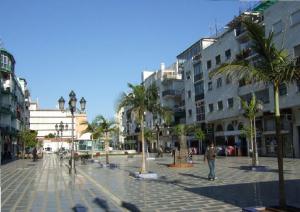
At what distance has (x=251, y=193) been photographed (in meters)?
14.4

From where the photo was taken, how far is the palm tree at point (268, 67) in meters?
10.1

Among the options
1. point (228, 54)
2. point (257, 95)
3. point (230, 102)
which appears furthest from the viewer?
point (228, 54)

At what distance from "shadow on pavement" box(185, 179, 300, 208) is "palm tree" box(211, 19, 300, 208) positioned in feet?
8.33

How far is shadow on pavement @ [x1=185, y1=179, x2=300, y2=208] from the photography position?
40.3 feet

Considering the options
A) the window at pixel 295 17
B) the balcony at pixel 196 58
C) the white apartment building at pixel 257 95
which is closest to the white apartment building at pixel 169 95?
the balcony at pixel 196 58

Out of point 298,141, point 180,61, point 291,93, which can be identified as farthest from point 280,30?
point 180,61

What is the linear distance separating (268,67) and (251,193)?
18.1ft

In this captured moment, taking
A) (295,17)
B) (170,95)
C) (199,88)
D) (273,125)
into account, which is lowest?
(273,125)

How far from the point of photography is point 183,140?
36.6 m

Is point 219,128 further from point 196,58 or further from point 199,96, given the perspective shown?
point 196,58

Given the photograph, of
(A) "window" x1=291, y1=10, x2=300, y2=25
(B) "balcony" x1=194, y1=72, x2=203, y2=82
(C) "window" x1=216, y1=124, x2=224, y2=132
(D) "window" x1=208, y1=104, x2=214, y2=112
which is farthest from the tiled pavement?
(B) "balcony" x1=194, y1=72, x2=203, y2=82

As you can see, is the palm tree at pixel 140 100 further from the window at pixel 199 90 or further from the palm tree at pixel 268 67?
the window at pixel 199 90

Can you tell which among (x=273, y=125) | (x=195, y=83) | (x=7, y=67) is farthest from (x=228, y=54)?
(x=7, y=67)

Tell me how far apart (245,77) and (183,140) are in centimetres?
2638
